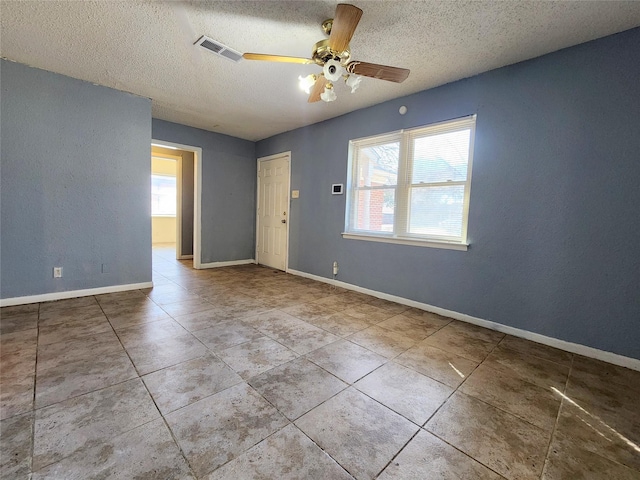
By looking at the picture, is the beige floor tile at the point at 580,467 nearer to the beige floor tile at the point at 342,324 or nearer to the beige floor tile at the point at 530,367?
the beige floor tile at the point at 530,367

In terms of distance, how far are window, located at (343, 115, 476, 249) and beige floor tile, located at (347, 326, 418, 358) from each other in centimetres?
122

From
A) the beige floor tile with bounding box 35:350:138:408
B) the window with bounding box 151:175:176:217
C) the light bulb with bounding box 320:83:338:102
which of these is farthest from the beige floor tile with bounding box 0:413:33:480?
the window with bounding box 151:175:176:217

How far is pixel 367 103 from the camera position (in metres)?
3.76

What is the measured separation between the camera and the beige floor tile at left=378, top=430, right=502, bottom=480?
48.1 inches

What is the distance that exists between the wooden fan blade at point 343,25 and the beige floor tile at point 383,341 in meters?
2.33

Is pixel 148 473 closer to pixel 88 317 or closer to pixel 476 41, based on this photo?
pixel 88 317

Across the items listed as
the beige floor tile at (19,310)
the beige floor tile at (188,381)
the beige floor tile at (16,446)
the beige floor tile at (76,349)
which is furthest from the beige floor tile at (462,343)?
the beige floor tile at (19,310)

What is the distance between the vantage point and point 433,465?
1.27 meters

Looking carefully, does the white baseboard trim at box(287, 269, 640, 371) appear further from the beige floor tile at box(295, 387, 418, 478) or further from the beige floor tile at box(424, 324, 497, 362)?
the beige floor tile at box(295, 387, 418, 478)

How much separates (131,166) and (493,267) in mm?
4548

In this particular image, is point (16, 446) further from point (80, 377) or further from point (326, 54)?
point (326, 54)

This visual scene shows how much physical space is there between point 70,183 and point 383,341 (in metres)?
3.98

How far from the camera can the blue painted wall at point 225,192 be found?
17.0 ft

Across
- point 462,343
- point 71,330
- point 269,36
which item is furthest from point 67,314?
point 462,343
